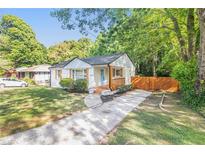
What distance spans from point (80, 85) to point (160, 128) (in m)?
1.75

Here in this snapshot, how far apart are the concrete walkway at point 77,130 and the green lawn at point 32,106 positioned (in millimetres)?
161

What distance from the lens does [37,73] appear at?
4605 mm

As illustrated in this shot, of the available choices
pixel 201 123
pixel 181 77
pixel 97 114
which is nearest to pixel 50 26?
pixel 97 114

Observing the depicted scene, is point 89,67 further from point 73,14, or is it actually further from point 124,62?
→ point 124,62

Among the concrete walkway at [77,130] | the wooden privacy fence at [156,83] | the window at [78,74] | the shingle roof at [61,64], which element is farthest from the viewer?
the wooden privacy fence at [156,83]

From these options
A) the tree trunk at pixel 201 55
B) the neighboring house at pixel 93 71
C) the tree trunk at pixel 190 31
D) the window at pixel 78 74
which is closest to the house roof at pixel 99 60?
the neighboring house at pixel 93 71

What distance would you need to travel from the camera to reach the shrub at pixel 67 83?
4.70 m

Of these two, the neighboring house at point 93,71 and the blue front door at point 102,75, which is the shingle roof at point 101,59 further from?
the blue front door at point 102,75

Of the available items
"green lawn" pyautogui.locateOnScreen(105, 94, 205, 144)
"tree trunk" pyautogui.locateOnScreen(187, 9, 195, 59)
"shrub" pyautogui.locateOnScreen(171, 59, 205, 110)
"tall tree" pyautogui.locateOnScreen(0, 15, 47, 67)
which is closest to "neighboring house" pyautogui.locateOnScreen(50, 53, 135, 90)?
"tall tree" pyautogui.locateOnScreen(0, 15, 47, 67)

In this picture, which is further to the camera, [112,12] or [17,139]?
[112,12]

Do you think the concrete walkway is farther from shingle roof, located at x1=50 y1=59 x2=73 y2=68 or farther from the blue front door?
shingle roof, located at x1=50 y1=59 x2=73 y2=68

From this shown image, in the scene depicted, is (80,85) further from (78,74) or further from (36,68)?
(36,68)

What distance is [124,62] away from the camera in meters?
6.87
